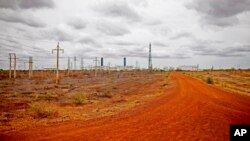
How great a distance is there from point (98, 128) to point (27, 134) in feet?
9.25

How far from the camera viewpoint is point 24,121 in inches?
562

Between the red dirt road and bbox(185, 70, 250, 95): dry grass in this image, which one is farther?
bbox(185, 70, 250, 95): dry grass

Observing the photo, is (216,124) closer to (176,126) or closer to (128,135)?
(176,126)

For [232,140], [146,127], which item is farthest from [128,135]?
[232,140]

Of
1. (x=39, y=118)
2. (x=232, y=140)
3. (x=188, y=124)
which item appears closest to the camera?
(x=232, y=140)

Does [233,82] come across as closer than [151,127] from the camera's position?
No

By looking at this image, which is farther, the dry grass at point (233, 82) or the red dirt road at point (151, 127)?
the dry grass at point (233, 82)

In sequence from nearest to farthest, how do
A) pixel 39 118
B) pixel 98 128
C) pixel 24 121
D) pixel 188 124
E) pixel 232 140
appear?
pixel 232 140
pixel 98 128
pixel 188 124
pixel 24 121
pixel 39 118

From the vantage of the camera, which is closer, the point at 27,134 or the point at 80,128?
the point at 27,134

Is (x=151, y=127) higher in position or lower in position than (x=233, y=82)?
higher

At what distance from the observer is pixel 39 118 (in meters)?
15.2

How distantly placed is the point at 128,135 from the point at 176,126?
2797 millimetres

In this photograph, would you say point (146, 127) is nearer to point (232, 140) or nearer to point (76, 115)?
point (232, 140)

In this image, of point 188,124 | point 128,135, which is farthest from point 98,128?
point 188,124
